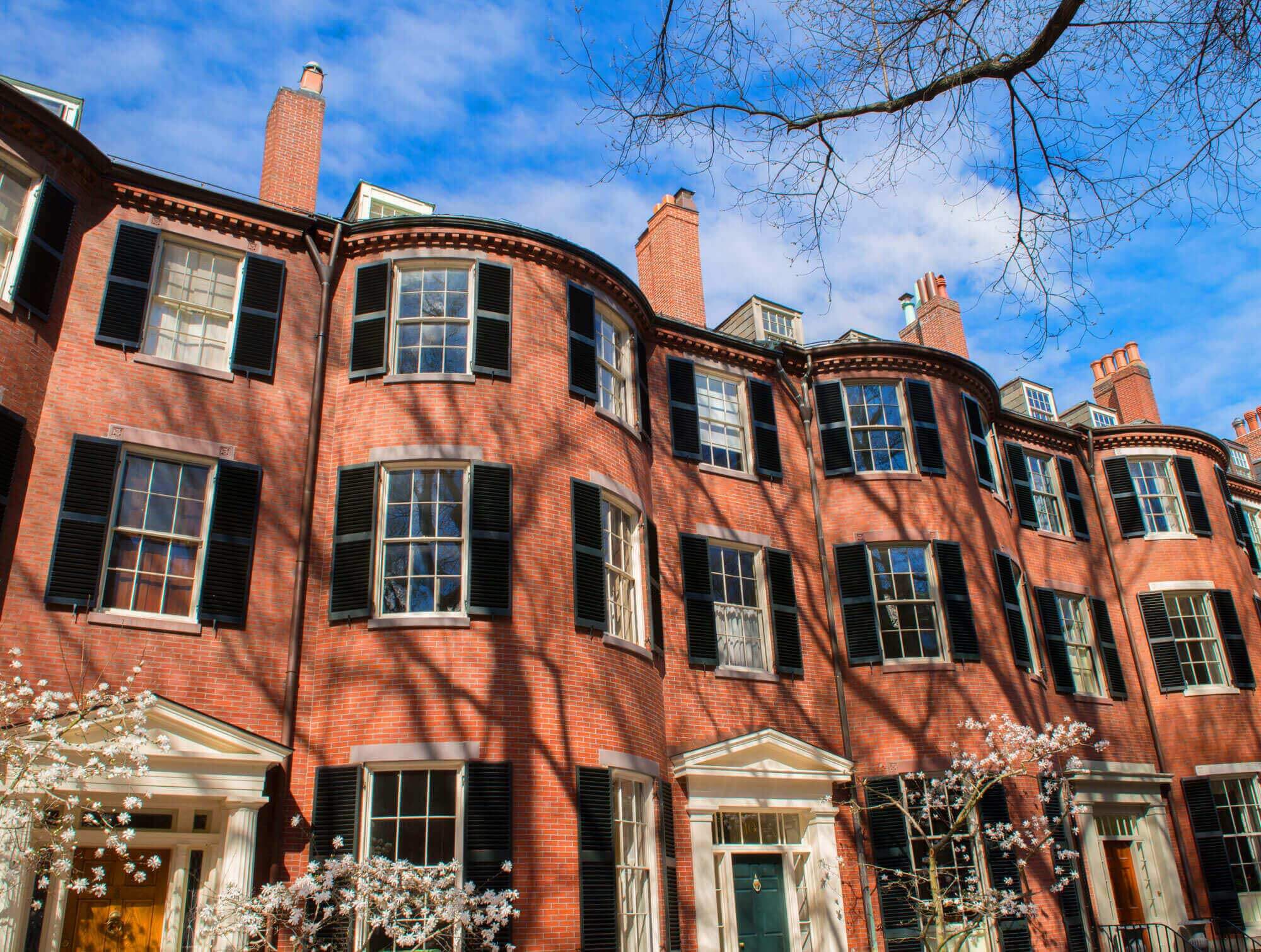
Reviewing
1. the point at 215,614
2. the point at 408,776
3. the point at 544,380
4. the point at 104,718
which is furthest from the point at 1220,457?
the point at 104,718

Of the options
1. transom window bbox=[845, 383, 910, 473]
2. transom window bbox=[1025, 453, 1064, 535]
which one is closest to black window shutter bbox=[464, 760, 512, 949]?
transom window bbox=[845, 383, 910, 473]

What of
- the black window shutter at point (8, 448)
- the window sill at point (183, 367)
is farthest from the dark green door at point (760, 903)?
the black window shutter at point (8, 448)

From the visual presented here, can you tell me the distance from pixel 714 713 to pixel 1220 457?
16131 mm

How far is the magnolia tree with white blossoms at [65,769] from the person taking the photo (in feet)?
29.9

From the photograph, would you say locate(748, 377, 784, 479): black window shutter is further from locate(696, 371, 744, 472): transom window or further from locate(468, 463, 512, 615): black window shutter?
locate(468, 463, 512, 615): black window shutter

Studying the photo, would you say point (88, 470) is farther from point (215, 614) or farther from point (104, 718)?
point (104, 718)

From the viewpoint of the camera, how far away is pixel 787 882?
49.0 ft

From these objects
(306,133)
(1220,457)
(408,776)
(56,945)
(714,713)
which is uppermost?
(306,133)

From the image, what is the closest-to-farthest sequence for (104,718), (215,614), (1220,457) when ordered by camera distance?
(104,718), (215,614), (1220,457)

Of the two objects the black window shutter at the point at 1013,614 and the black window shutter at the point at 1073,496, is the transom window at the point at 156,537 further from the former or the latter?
the black window shutter at the point at 1073,496

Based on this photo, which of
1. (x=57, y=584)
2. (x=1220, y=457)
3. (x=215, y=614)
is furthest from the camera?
(x=1220, y=457)

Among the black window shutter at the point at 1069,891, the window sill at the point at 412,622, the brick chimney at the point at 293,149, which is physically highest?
the brick chimney at the point at 293,149

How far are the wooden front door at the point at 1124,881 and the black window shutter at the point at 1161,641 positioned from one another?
3604 millimetres

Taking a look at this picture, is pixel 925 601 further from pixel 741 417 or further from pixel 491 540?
pixel 491 540
